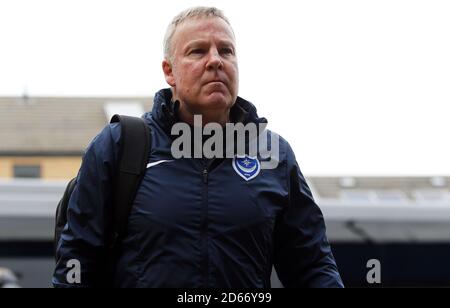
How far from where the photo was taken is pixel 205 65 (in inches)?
109

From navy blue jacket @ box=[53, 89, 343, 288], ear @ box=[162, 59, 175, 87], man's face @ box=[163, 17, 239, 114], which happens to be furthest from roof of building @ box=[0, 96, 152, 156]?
navy blue jacket @ box=[53, 89, 343, 288]

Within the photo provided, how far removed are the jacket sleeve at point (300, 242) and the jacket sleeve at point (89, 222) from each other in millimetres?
523

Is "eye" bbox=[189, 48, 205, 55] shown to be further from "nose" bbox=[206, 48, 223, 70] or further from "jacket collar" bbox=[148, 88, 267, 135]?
"jacket collar" bbox=[148, 88, 267, 135]

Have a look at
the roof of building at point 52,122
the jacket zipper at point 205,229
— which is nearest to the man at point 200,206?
the jacket zipper at point 205,229

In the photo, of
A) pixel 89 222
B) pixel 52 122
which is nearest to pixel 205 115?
pixel 89 222

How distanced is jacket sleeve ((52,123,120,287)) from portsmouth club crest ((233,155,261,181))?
1.15 feet

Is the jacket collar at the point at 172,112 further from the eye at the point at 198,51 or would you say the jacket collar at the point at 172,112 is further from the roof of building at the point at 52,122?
the roof of building at the point at 52,122

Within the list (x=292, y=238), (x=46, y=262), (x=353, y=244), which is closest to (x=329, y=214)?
(x=353, y=244)

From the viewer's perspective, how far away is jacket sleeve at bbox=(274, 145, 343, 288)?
2848 mm

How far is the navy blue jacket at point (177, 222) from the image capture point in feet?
8.55

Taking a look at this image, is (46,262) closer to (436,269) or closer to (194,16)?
(436,269)
